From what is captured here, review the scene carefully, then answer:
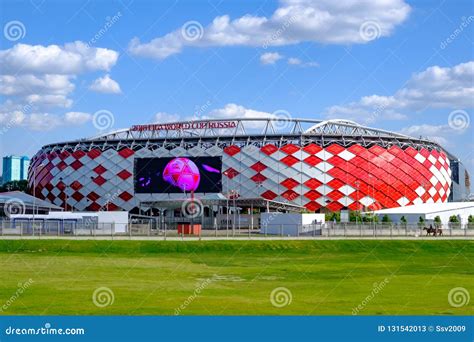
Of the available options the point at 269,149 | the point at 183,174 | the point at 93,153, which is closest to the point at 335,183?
the point at 269,149

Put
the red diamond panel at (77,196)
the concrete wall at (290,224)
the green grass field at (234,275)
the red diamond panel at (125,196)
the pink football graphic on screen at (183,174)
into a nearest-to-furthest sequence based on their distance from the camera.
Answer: the green grass field at (234,275), the concrete wall at (290,224), the pink football graphic on screen at (183,174), the red diamond panel at (125,196), the red diamond panel at (77,196)

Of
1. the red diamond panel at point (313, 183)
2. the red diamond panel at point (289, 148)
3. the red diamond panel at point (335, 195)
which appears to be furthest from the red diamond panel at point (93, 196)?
the red diamond panel at point (335, 195)

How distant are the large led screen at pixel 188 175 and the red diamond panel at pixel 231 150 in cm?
160

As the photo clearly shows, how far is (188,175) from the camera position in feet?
323

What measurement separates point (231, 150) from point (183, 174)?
7915 mm

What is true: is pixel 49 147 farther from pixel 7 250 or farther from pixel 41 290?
pixel 41 290

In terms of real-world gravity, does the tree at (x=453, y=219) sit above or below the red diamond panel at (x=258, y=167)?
below

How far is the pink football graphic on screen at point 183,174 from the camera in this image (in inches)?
3875

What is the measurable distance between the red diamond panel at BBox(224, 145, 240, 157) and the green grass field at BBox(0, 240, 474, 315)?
178ft

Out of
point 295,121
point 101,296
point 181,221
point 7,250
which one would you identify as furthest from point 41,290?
point 295,121

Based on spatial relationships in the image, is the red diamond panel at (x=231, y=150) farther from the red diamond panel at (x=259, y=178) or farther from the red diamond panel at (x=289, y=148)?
the red diamond panel at (x=289, y=148)

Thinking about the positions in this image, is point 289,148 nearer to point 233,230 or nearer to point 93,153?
point 93,153

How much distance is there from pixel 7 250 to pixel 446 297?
92.5 ft

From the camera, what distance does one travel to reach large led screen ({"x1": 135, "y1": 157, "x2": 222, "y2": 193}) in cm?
9850
